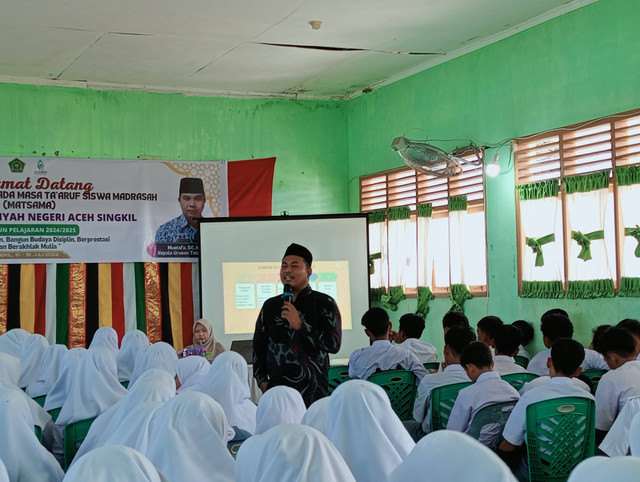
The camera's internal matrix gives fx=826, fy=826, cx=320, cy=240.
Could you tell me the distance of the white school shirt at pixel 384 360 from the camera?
5.29 m

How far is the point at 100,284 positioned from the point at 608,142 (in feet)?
16.8

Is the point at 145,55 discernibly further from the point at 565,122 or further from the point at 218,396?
the point at 218,396

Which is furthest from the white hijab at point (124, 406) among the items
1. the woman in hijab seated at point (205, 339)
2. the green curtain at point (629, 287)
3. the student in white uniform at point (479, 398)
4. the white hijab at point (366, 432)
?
the woman in hijab seated at point (205, 339)

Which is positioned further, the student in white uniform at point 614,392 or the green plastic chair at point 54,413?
the green plastic chair at point 54,413

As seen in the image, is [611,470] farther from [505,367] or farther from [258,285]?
[258,285]

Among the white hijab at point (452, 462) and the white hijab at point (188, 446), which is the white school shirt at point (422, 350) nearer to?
the white hijab at point (188, 446)

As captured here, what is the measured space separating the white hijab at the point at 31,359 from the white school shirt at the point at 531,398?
12.1 ft

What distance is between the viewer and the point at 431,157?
737 cm

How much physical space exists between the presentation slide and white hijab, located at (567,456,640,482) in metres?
6.73

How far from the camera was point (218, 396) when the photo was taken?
4.35m

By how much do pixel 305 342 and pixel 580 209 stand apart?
3.21m

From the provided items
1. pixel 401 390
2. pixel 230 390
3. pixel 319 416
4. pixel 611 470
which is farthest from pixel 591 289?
pixel 611 470

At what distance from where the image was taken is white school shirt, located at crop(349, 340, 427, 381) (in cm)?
529

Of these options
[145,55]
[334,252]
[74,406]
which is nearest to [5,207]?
[145,55]
